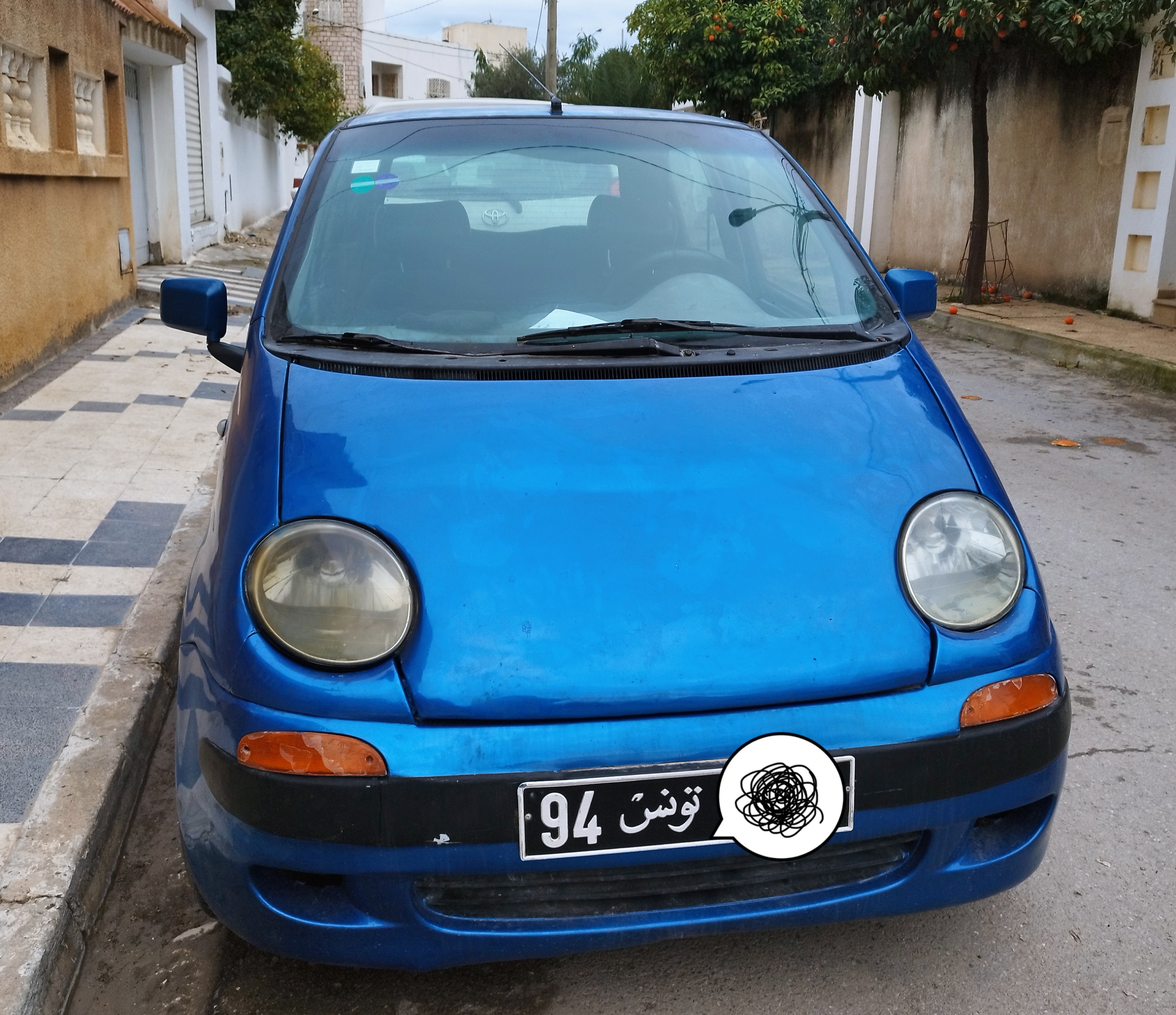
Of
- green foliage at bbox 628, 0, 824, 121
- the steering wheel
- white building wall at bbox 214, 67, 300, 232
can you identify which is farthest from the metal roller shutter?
the steering wheel

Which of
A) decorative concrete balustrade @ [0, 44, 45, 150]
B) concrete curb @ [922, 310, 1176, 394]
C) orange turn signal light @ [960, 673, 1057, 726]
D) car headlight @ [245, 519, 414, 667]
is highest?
decorative concrete balustrade @ [0, 44, 45, 150]

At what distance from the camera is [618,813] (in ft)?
5.37

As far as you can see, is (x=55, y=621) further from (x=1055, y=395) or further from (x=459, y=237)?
(x=1055, y=395)

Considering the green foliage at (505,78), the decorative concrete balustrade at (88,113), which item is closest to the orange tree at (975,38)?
the decorative concrete balustrade at (88,113)

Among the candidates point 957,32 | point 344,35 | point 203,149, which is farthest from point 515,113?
point 344,35

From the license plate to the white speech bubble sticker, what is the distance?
0.09 ft

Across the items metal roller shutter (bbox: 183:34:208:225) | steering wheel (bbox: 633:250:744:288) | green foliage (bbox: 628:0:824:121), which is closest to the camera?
steering wheel (bbox: 633:250:744:288)

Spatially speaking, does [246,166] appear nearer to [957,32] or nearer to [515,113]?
[957,32]

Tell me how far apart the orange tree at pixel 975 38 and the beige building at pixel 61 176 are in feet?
24.4

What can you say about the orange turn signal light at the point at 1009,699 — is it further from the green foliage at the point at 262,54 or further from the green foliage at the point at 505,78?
the green foliage at the point at 505,78

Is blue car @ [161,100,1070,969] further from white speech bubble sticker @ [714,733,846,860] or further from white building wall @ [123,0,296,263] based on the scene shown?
white building wall @ [123,0,296,263]

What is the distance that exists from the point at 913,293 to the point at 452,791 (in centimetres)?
204

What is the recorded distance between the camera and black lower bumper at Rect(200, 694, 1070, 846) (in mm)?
1609

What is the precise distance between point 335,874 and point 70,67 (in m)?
7.66
